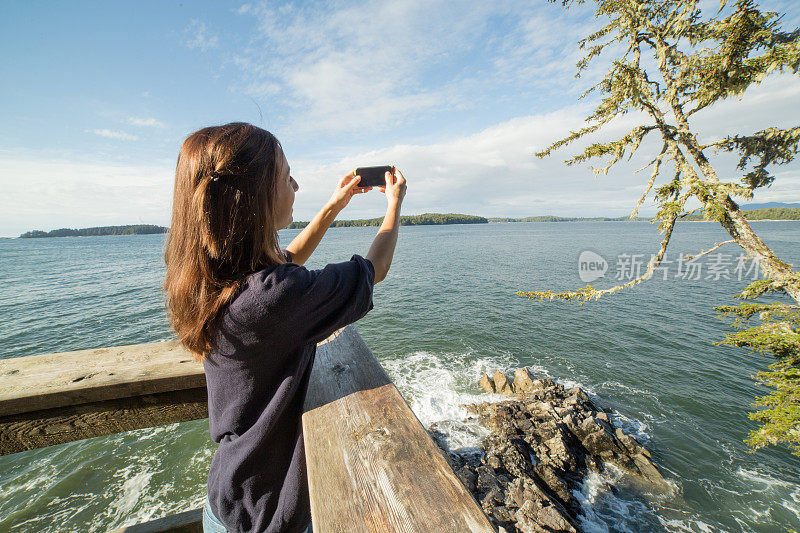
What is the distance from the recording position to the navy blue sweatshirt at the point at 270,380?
3.81ft

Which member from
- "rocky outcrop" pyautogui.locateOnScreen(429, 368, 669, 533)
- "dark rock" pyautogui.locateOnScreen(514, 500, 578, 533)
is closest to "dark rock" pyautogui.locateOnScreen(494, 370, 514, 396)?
"rocky outcrop" pyautogui.locateOnScreen(429, 368, 669, 533)

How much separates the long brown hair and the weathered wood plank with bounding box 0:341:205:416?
606mm

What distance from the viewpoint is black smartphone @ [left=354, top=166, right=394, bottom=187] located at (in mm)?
2107

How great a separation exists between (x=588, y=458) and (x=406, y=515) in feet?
42.5

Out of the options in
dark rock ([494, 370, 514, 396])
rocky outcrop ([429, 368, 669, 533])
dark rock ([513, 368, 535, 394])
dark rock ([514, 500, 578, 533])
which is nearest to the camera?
dark rock ([514, 500, 578, 533])

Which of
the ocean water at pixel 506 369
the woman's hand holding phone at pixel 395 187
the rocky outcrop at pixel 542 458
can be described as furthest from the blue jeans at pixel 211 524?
the rocky outcrop at pixel 542 458

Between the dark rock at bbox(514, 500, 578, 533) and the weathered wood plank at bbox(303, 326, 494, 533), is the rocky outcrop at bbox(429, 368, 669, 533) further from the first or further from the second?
the weathered wood plank at bbox(303, 326, 494, 533)

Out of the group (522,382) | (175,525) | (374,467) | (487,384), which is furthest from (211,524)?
(522,382)

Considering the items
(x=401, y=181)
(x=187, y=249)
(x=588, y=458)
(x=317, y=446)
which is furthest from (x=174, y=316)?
(x=588, y=458)

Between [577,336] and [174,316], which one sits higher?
[174,316]

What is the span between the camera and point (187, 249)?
1.27 meters

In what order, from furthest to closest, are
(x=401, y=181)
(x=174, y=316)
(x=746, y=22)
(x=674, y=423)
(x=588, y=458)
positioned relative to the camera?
(x=674, y=423)
(x=588, y=458)
(x=746, y=22)
(x=401, y=181)
(x=174, y=316)

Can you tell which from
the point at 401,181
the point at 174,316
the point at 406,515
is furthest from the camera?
the point at 401,181

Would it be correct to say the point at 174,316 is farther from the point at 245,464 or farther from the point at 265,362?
the point at 245,464
